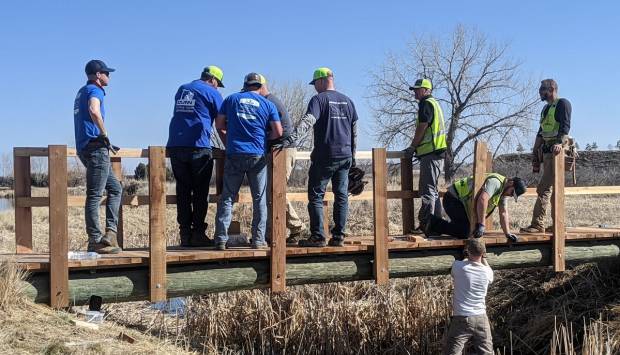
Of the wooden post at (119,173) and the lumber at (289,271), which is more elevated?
the wooden post at (119,173)

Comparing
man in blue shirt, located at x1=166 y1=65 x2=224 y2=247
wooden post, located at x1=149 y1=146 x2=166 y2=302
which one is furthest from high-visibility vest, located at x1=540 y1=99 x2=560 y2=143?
wooden post, located at x1=149 y1=146 x2=166 y2=302

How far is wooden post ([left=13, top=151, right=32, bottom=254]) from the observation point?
7.13 m

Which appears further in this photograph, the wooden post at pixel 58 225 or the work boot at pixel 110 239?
the work boot at pixel 110 239

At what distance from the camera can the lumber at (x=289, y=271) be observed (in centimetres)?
646

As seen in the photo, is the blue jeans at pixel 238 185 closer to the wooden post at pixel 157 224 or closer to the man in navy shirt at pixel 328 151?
the man in navy shirt at pixel 328 151

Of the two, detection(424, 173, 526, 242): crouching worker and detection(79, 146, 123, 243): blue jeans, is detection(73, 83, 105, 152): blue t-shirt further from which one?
detection(424, 173, 526, 242): crouching worker

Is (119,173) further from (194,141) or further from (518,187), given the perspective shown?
(518,187)

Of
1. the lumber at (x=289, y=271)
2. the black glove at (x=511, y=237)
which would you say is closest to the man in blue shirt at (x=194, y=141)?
the lumber at (x=289, y=271)

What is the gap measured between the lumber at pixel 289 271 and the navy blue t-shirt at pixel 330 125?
1.20 meters

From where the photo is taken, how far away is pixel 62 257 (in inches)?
242

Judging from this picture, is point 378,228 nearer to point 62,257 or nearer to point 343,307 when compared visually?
point 343,307

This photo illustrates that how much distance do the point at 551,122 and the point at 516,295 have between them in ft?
9.74

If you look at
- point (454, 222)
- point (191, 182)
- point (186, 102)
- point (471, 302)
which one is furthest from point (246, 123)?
point (454, 222)

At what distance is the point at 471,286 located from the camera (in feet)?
22.3
